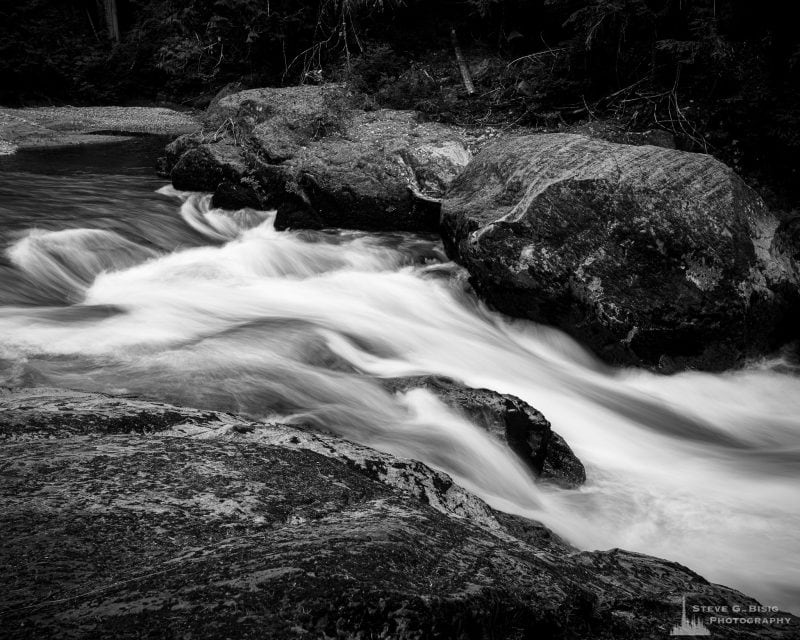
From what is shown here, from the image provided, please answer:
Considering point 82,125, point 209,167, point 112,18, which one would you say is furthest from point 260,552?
point 112,18

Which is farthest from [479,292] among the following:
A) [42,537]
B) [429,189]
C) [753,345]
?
[42,537]

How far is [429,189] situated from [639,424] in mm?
3890

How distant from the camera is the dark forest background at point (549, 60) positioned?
25.5ft

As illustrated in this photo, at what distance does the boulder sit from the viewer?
59.2 inches

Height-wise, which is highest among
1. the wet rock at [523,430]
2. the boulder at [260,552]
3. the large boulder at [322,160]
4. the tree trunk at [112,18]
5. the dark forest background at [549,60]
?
the tree trunk at [112,18]

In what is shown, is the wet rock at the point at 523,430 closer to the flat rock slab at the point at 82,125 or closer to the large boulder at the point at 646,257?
the large boulder at the point at 646,257

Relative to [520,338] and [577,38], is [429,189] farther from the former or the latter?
[577,38]

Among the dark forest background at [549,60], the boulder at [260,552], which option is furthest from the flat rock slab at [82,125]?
the boulder at [260,552]

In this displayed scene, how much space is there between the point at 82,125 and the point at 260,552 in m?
17.0

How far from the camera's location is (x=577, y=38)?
9.27m

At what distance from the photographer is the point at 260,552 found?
1.77m

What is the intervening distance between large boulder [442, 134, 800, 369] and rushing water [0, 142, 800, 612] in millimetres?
308

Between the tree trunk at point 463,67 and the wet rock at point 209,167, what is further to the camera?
the tree trunk at point 463,67

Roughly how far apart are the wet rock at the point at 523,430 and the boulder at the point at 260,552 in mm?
1182
